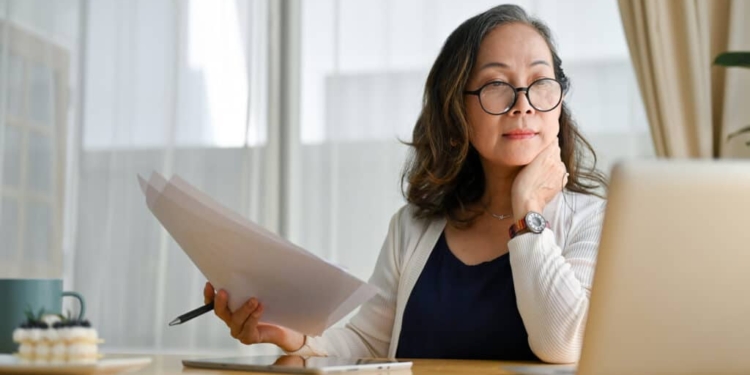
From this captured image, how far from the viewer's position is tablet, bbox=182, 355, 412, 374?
1.02 m

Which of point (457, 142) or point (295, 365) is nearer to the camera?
point (295, 365)

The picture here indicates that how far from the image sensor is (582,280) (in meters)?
1.54

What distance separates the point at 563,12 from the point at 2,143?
2.17 meters

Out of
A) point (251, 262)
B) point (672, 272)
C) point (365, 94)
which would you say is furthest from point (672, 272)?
point (365, 94)

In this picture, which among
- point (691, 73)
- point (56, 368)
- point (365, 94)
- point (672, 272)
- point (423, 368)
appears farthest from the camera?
point (365, 94)

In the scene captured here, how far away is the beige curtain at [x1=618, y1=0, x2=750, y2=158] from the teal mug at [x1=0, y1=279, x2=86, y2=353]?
212 centimetres

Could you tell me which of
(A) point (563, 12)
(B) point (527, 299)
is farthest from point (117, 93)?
(B) point (527, 299)

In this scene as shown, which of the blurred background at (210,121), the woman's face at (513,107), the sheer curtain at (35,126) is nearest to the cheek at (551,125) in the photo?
the woman's face at (513,107)

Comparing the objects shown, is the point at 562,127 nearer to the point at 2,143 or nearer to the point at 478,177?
the point at 478,177

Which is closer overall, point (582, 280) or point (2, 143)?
point (582, 280)

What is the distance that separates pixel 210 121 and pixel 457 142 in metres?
1.74

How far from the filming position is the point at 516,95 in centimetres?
173

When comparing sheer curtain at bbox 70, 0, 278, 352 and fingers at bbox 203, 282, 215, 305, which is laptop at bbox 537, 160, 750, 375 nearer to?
fingers at bbox 203, 282, 215, 305

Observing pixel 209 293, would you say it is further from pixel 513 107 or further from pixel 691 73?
pixel 691 73
